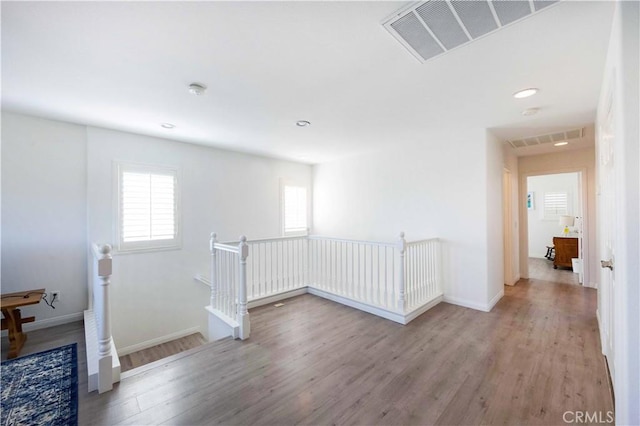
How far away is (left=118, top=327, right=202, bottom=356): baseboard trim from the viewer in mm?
3733

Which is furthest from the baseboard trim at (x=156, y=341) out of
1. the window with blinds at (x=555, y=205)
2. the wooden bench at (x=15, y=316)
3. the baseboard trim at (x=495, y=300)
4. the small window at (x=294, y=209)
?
the window with blinds at (x=555, y=205)

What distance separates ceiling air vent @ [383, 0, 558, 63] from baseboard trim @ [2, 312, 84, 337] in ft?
15.6

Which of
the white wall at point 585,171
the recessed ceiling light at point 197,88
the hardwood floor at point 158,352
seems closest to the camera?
the recessed ceiling light at point 197,88

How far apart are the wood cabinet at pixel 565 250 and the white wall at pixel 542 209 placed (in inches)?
59.3

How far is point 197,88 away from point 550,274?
7424 mm

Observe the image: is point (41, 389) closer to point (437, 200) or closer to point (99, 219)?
point (99, 219)

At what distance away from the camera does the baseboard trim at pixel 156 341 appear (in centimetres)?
373

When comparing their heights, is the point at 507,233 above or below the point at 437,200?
below

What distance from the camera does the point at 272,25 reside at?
64.9 inches

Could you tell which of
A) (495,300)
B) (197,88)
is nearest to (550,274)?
(495,300)

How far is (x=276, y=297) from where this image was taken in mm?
4125

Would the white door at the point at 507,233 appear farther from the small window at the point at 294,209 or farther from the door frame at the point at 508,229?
the small window at the point at 294,209

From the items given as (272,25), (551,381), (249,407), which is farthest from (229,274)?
(551,381)

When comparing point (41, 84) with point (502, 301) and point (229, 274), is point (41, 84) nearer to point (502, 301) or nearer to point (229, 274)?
point (229, 274)
